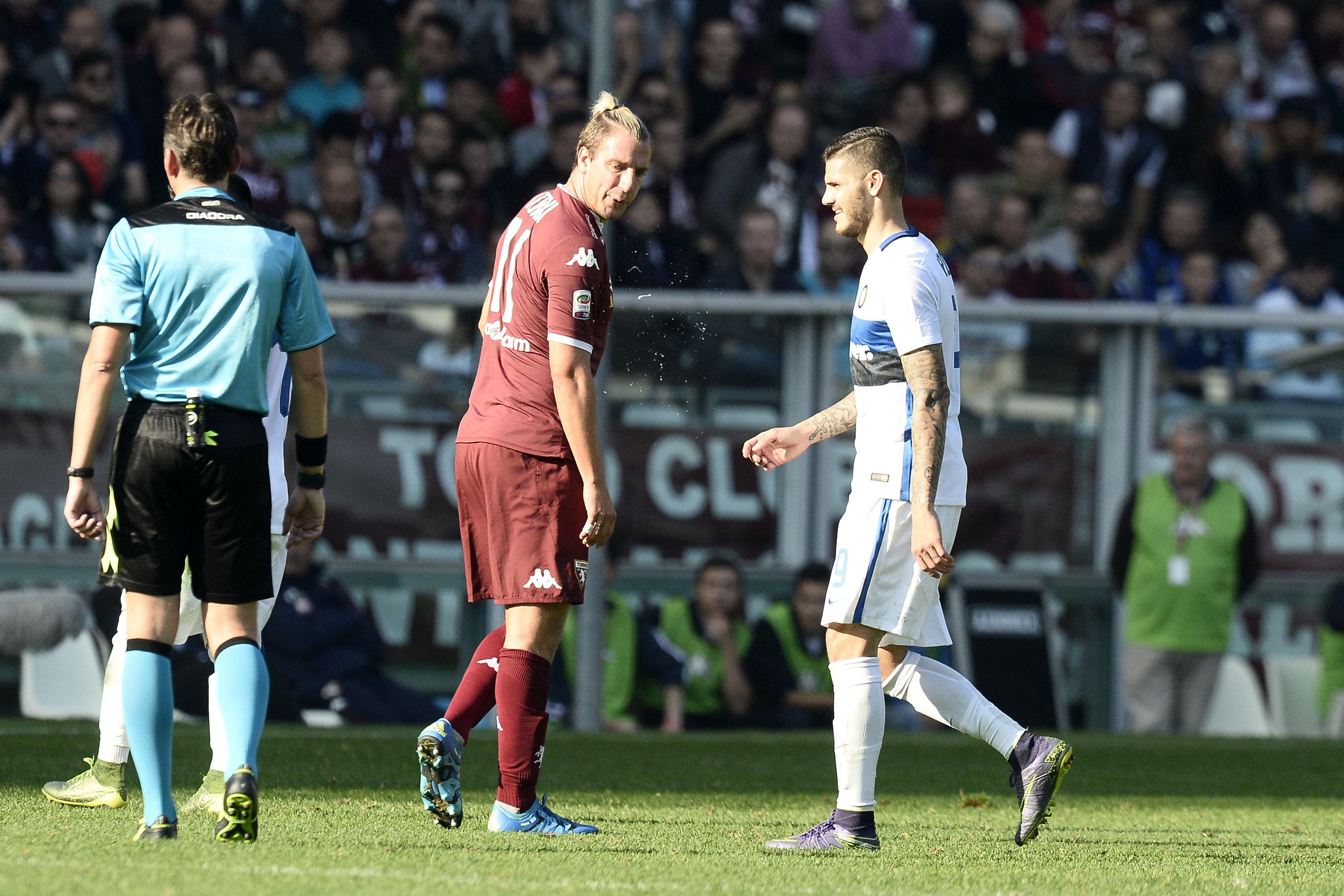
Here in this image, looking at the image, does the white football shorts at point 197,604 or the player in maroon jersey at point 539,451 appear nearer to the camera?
the player in maroon jersey at point 539,451

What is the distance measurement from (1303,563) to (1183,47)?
5682 millimetres

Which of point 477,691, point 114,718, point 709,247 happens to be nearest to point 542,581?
point 477,691

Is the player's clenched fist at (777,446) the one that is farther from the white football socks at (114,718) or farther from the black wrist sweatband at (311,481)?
the white football socks at (114,718)

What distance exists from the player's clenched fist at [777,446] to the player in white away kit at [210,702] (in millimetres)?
1454

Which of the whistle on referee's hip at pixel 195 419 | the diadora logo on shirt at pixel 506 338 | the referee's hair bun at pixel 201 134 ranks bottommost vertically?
the whistle on referee's hip at pixel 195 419

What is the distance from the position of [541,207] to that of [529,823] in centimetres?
183

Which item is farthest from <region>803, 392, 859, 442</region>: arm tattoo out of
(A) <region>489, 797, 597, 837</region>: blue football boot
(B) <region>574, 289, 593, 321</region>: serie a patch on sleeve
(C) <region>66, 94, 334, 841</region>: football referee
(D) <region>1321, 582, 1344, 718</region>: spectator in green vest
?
(D) <region>1321, 582, 1344, 718</region>: spectator in green vest

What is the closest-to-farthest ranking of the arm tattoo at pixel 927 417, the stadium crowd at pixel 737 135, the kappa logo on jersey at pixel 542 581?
1. the arm tattoo at pixel 927 417
2. the kappa logo on jersey at pixel 542 581
3. the stadium crowd at pixel 737 135

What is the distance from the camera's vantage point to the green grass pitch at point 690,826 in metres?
4.47

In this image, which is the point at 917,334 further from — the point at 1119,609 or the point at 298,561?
the point at 1119,609

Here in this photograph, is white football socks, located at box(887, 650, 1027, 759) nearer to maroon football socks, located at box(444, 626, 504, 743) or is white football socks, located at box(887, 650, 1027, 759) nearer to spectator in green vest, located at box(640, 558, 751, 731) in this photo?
maroon football socks, located at box(444, 626, 504, 743)

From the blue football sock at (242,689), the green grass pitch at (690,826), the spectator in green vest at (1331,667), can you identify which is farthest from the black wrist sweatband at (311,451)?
the spectator in green vest at (1331,667)

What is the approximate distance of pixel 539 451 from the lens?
213 inches

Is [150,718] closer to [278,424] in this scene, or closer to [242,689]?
[242,689]
